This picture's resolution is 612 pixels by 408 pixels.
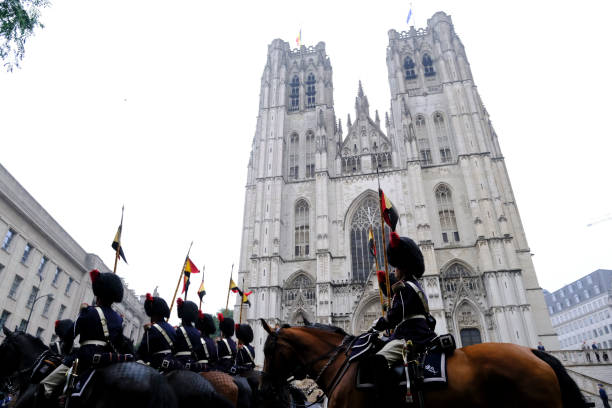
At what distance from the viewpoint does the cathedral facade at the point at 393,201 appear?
28.3 m

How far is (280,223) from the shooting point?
1339 inches

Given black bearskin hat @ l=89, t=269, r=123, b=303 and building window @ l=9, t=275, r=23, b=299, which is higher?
building window @ l=9, t=275, r=23, b=299

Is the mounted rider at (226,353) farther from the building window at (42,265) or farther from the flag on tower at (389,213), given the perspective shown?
the building window at (42,265)

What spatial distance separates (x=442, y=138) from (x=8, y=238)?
34.6 metres

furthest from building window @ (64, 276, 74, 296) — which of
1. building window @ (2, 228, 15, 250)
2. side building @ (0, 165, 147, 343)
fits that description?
building window @ (2, 228, 15, 250)

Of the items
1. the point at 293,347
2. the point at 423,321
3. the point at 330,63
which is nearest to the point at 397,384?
the point at 423,321

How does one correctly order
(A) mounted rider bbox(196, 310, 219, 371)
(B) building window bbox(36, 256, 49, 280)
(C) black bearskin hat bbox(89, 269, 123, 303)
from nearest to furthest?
(C) black bearskin hat bbox(89, 269, 123, 303), (A) mounted rider bbox(196, 310, 219, 371), (B) building window bbox(36, 256, 49, 280)

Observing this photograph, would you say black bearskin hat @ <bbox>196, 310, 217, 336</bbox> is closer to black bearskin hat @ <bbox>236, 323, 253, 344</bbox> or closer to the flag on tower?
black bearskin hat @ <bbox>236, 323, 253, 344</bbox>

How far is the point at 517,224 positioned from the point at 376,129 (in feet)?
50.8

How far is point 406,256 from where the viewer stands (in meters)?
4.29

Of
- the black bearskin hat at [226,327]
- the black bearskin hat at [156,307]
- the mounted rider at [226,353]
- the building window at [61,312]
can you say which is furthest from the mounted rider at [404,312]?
the building window at [61,312]

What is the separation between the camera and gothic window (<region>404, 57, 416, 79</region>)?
131 ft

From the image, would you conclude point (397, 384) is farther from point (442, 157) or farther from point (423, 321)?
point (442, 157)

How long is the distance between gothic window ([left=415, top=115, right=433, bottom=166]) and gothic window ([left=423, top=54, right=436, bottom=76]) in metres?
5.95
